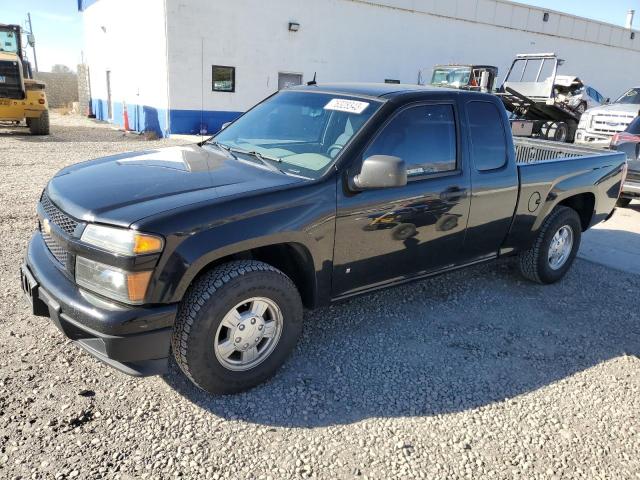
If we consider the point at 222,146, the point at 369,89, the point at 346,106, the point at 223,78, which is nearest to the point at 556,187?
the point at 369,89

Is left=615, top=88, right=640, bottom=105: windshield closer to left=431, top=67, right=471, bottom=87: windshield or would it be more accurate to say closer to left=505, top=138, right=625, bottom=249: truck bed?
left=431, top=67, right=471, bottom=87: windshield

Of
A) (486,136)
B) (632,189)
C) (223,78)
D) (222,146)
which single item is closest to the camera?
(222,146)

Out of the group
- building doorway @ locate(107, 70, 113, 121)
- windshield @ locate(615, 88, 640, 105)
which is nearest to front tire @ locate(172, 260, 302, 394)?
windshield @ locate(615, 88, 640, 105)

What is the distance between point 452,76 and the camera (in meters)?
17.7

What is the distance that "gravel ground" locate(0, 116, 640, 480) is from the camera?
8.45ft

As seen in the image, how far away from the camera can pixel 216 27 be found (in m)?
16.6

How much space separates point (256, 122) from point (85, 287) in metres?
1.97

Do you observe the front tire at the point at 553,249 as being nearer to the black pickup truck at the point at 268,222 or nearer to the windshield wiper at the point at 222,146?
the black pickup truck at the point at 268,222

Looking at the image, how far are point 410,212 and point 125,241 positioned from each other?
6.27 ft

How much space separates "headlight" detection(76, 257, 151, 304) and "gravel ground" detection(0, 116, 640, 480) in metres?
0.74

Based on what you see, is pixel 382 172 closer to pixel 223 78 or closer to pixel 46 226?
pixel 46 226

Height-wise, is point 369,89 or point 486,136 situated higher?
point 369,89

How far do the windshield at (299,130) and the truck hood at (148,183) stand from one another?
7.6 inches

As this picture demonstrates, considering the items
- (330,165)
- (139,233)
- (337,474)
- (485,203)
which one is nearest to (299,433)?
(337,474)
